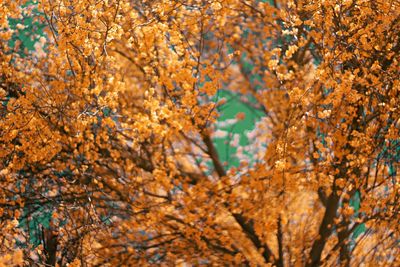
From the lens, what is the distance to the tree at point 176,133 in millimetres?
6043

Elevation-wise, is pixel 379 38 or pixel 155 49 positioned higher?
pixel 155 49

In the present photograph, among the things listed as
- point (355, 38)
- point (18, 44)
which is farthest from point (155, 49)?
point (355, 38)

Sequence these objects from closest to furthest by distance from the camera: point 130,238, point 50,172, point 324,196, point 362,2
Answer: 1. point 362,2
2. point 50,172
3. point 130,238
4. point 324,196

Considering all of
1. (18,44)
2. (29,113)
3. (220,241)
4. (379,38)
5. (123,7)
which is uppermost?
(18,44)

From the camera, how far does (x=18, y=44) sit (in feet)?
26.5

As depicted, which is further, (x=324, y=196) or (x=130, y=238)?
(x=324, y=196)

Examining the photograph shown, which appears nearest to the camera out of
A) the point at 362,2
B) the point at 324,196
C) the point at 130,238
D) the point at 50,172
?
the point at 362,2

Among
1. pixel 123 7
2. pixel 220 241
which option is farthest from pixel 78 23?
pixel 220 241

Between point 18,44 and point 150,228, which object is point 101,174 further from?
point 18,44

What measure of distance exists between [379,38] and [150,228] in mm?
3817

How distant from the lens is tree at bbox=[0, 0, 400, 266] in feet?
19.8

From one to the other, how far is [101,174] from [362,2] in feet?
14.8

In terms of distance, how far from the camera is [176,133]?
25.5 ft

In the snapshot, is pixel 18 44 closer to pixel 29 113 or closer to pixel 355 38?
pixel 29 113
